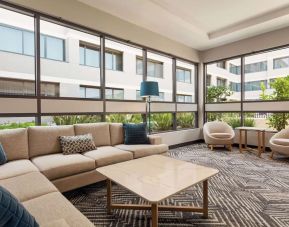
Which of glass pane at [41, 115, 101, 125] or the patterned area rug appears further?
glass pane at [41, 115, 101, 125]

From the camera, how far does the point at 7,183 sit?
1.68 meters

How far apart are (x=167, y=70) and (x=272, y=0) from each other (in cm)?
275

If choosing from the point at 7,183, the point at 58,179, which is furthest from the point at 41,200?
the point at 58,179

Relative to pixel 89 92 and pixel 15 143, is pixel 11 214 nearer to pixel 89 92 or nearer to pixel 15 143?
pixel 15 143

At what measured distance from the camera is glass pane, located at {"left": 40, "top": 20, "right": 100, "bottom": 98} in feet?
10.9

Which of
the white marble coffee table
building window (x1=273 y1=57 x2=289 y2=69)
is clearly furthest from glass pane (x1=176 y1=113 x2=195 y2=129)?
the white marble coffee table

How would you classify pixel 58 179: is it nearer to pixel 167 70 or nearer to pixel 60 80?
pixel 60 80

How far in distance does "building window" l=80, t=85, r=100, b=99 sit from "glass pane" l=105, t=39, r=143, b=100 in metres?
0.24

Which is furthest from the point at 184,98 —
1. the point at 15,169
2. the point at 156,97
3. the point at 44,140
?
the point at 15,169

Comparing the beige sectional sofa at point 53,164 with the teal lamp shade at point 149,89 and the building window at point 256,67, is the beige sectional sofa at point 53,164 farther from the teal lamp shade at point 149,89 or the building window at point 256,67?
the building window at point 256,67

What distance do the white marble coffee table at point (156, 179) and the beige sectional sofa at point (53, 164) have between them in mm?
500

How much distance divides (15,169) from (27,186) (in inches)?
22.9

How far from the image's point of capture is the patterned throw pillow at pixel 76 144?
2.73m

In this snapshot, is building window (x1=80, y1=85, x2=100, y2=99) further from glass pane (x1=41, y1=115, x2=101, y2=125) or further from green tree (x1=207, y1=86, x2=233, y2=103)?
green tree (x1=207, y1=86, x2=233, y2=103)
